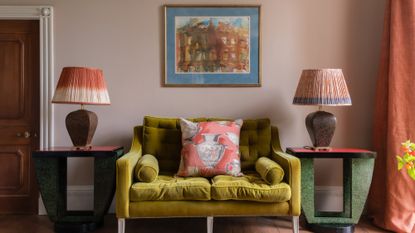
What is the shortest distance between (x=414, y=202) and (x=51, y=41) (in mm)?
3453

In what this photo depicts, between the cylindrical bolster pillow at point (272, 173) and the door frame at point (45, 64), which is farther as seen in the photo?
the door frame at point (45, 64)

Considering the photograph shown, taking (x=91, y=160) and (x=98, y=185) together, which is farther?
(x=91, y=160)

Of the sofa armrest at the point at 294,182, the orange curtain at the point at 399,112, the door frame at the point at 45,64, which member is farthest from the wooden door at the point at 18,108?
the orange curtain at the point at 399,112

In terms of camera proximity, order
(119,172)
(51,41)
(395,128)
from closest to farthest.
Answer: (119,172) < (395,128) < (51,41)

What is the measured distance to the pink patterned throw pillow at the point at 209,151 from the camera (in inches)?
A: 110

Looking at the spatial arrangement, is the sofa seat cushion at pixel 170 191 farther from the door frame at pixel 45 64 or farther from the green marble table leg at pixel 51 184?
the door frame at pixel 45 64

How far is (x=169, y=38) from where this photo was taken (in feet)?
11.3

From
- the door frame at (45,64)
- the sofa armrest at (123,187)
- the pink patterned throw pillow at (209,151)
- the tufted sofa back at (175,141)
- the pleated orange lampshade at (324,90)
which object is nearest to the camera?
the sofa armrest at (123,187)

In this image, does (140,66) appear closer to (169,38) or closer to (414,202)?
(169,38)

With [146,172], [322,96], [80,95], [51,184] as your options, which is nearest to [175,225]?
[146,172]

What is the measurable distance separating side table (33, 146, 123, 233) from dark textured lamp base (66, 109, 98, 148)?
0.39ft

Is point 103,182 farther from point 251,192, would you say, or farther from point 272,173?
point 272,173

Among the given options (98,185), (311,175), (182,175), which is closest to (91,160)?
(98,185)

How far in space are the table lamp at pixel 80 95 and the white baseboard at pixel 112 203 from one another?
641 mm
